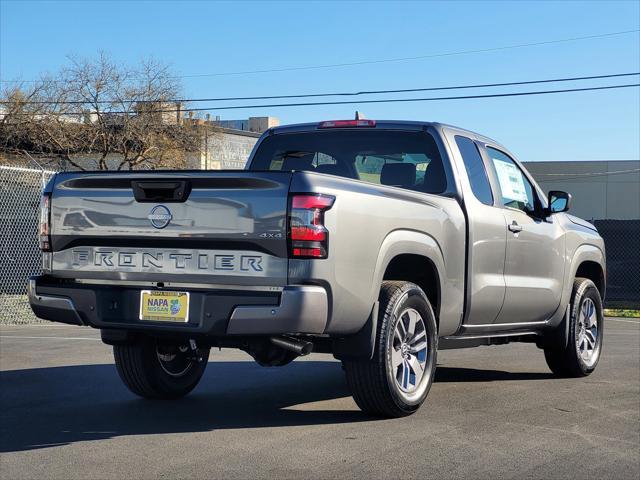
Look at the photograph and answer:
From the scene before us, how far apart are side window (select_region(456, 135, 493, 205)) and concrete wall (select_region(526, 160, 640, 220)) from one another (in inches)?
2049

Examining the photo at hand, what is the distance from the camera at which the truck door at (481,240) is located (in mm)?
7355

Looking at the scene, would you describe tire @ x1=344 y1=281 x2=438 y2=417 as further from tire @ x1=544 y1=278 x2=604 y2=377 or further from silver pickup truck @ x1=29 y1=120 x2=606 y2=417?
tire @ x1=544 y1=278 x2=604 y2=377

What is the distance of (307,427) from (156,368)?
1587mm

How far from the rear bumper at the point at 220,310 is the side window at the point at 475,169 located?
2.54 meters

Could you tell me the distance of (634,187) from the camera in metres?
59.2

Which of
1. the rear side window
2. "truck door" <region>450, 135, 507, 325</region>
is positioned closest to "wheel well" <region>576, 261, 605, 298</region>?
"truck door" <region>450, 135, 507, 325</region>

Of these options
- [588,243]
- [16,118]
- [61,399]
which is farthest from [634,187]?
[61,399]

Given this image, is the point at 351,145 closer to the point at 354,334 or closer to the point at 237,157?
the point at 354,334

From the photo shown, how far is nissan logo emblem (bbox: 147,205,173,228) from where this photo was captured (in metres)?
5.88

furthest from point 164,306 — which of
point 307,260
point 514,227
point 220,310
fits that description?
point 514,227

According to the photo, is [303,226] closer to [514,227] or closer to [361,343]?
[361,343]

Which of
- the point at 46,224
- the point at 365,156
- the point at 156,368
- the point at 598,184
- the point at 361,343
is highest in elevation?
the point at 598,184

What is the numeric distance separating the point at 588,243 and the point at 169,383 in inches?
178

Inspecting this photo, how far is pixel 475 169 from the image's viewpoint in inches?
309
